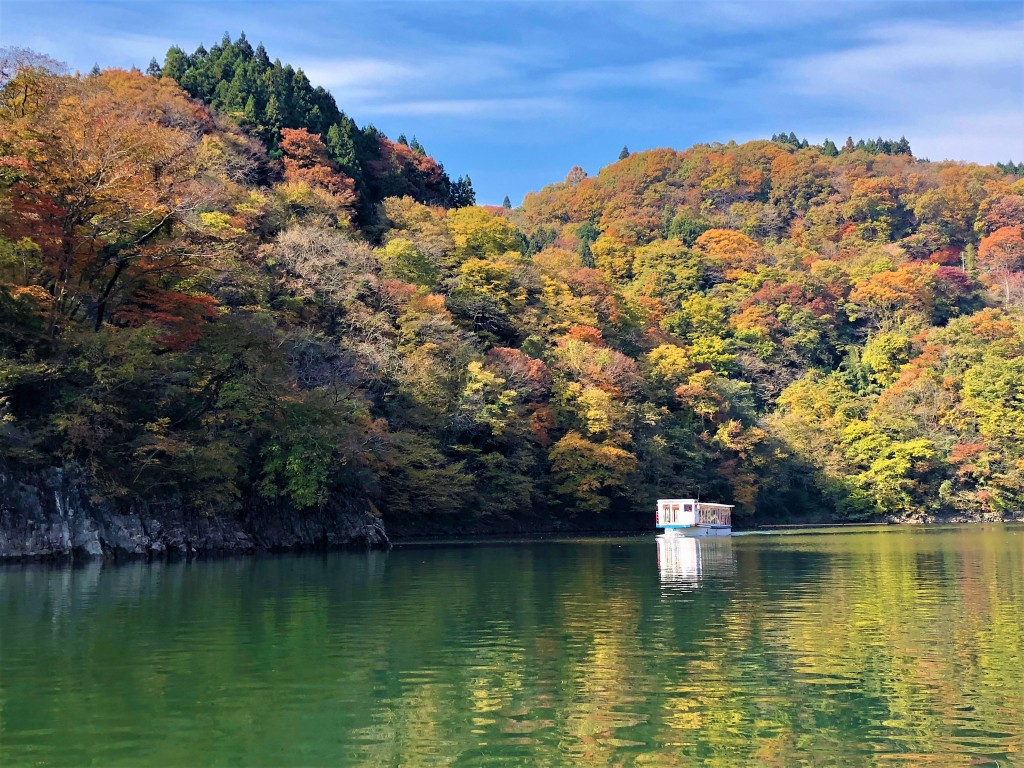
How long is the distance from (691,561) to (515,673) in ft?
73.5

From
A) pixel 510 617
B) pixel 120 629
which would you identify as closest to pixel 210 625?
pixel 120 629

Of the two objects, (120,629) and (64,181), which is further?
(64,181)

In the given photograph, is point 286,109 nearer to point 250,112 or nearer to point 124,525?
point 250,112

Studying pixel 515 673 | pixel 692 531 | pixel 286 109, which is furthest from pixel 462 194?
pixel 515 673

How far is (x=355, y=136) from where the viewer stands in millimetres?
83500

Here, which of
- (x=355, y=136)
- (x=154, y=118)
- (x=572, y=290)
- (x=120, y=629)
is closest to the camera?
(x=120, y=629)

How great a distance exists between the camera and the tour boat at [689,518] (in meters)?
54.9

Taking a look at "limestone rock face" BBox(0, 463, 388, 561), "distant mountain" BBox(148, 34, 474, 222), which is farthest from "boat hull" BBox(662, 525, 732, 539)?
"distant mountain" BBox(148, 34, 474, 222)

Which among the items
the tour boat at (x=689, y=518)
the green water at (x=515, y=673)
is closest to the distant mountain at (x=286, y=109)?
the tour boat at (x=689, y=518)

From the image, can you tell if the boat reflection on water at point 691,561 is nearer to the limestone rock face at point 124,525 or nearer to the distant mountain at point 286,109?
the limestone rock face at point 124,525

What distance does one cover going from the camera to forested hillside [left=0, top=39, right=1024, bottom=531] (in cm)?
3572

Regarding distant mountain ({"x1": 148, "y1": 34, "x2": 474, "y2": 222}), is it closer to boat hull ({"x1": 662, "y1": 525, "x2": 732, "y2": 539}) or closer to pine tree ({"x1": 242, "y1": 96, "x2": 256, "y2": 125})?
pine tree ({"x1": 242, "y1": 96, "x2": 256, "y2": 125})

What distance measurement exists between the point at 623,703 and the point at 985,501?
75.3 meters

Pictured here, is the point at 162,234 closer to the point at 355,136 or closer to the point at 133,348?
the point at 133,348
